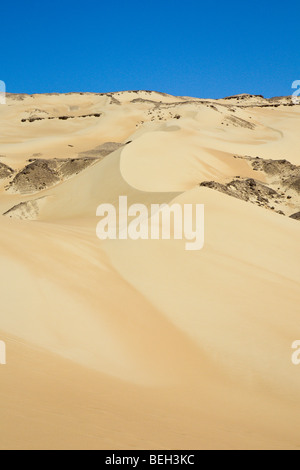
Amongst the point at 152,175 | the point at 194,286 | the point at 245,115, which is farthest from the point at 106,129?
the point at 194,286

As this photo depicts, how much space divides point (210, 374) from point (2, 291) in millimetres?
2422

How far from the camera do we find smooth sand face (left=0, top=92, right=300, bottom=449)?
344 centimetres

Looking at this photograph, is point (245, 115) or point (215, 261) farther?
point (245, 115)

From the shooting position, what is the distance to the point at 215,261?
772 cm

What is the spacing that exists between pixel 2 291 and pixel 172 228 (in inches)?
159

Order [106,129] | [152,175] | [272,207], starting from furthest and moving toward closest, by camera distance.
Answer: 1. [106,129]
2. [272,207]
3. [152,175]

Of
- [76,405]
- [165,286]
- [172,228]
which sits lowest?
[76,405]

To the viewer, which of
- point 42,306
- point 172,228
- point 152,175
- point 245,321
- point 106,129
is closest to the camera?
point 42,306

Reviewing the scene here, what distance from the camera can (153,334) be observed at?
5.59 metres

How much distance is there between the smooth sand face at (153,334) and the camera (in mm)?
3436

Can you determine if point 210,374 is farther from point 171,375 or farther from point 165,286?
point 165,286

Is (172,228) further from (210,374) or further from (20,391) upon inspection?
(20,391)

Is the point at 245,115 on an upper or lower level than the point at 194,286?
upper

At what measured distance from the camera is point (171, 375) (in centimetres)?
477
